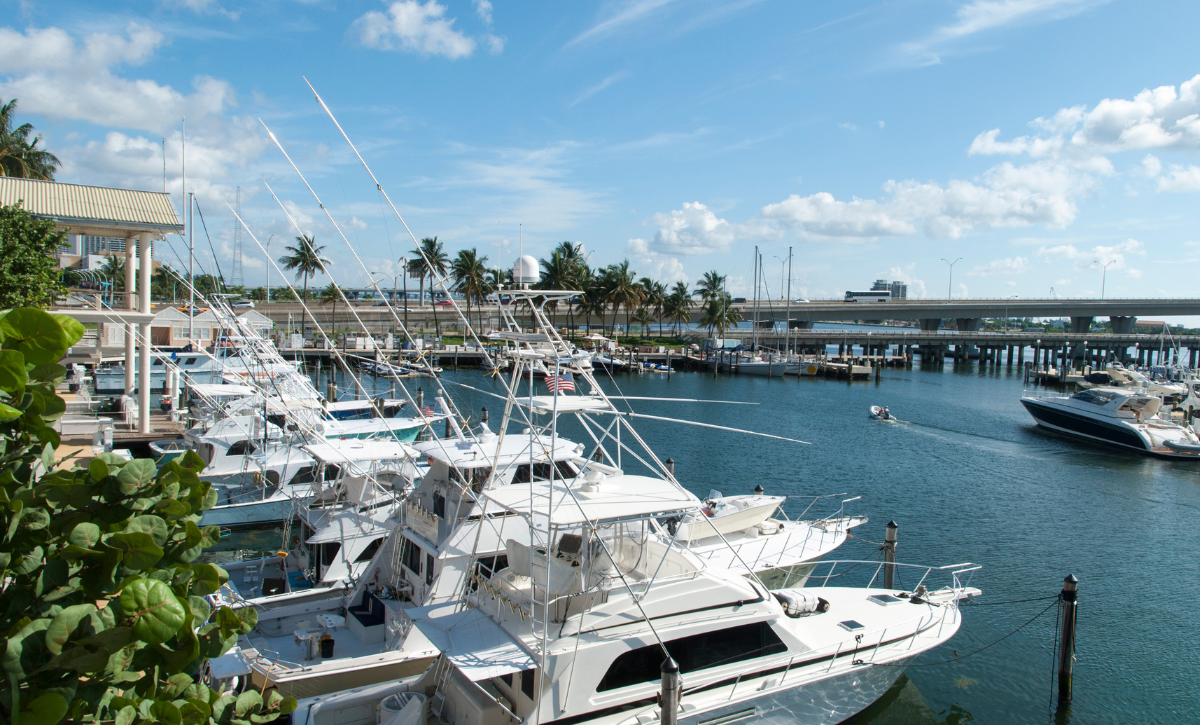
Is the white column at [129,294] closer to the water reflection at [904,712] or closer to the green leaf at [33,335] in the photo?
the green leaf at [33,335]

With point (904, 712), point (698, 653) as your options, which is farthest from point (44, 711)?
point (904, 712)

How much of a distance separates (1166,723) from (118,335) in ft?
178

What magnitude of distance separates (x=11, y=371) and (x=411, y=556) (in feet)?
39.6

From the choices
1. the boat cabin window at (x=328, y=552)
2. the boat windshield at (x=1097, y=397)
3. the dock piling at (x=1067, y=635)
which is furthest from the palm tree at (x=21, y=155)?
the boat windshield at (x=1097, y=397)

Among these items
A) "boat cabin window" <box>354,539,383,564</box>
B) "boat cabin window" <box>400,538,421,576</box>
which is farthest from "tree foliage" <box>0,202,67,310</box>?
"boat cabin window" <box>400,538,421,576</box>

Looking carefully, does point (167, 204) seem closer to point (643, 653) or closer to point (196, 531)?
point (643, 653)

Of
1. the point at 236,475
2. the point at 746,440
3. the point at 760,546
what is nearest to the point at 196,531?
the point at 760,546

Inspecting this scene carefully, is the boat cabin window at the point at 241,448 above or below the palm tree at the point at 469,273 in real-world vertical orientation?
below

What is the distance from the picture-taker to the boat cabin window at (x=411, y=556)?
14553mm

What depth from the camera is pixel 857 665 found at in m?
12.2

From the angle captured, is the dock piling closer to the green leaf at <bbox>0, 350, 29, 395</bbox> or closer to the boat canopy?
the boat canopy

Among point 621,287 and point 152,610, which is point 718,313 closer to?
point 621,287

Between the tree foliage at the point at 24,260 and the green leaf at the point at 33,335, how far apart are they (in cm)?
2114

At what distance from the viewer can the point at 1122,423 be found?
4322cm
